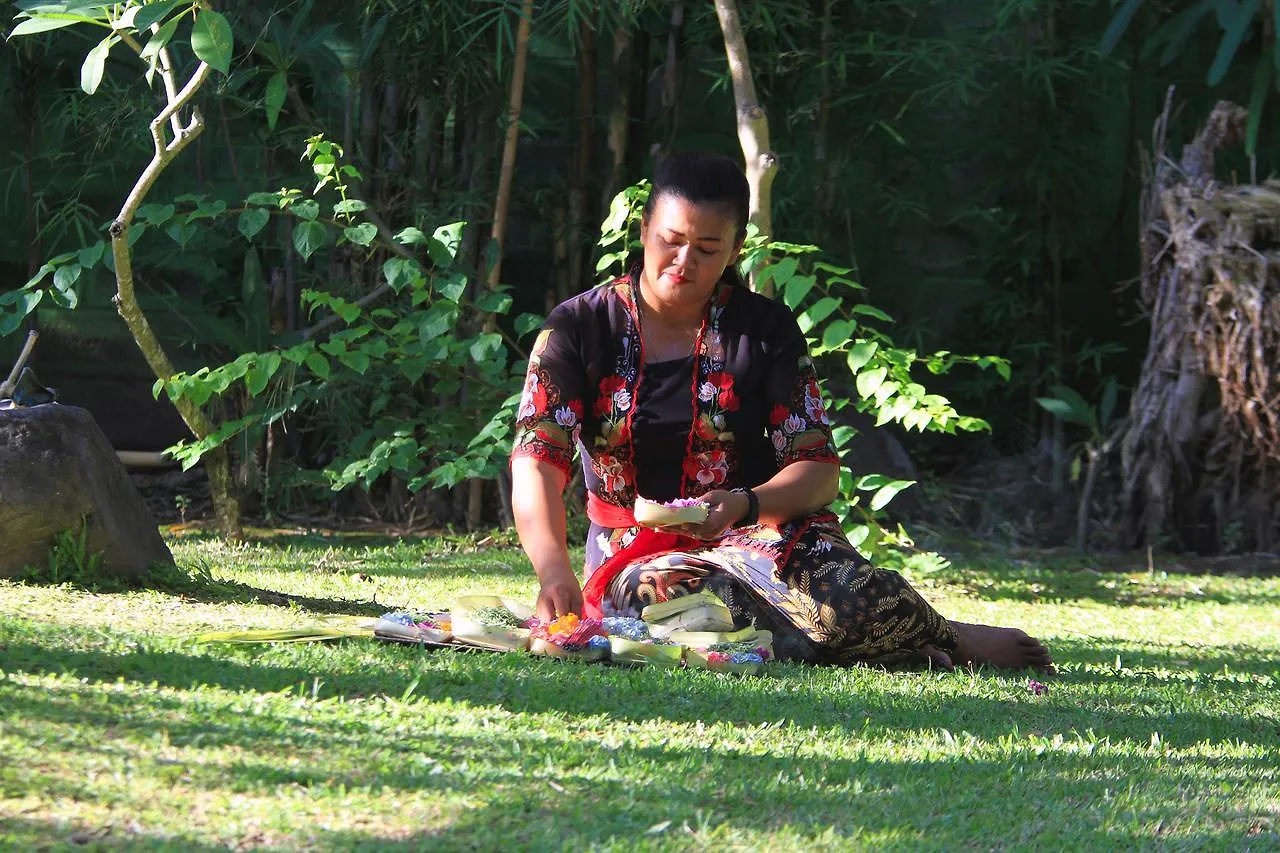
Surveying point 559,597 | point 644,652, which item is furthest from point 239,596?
point 644,652

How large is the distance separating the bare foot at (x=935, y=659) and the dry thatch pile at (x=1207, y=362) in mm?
3310

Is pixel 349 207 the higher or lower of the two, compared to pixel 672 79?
lower

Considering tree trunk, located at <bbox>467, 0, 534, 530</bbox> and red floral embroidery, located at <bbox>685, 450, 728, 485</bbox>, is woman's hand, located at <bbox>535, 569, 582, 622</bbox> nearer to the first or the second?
red floral embroidery, located at <bbox>685, 450, 728, 485</bbox>

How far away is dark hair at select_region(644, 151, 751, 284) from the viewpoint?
11.3 ft

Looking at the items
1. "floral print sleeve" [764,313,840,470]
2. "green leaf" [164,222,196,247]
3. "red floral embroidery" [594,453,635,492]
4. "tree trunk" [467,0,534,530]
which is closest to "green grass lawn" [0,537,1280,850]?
"floral print sleeve" [764,313,840,470]

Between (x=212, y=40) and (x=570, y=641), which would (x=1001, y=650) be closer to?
(x=570, y=641)

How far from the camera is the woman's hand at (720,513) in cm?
330

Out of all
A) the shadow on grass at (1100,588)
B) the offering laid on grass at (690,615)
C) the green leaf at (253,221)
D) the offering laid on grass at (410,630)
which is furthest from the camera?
the shadow on grass at (1100,588)

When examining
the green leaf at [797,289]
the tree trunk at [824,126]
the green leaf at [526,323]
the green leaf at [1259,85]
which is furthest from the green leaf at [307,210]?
the green leaf at [1259,85]

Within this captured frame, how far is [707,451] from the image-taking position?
3.64m

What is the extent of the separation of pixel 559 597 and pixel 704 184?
0.99 m

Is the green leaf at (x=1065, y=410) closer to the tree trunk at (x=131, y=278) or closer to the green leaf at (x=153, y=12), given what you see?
the tree trunk at (x=131, y=278)

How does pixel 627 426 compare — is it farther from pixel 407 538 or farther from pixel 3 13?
pixel 3 13

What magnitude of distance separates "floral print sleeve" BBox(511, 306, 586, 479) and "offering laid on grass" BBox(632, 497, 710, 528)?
0.30 metres
